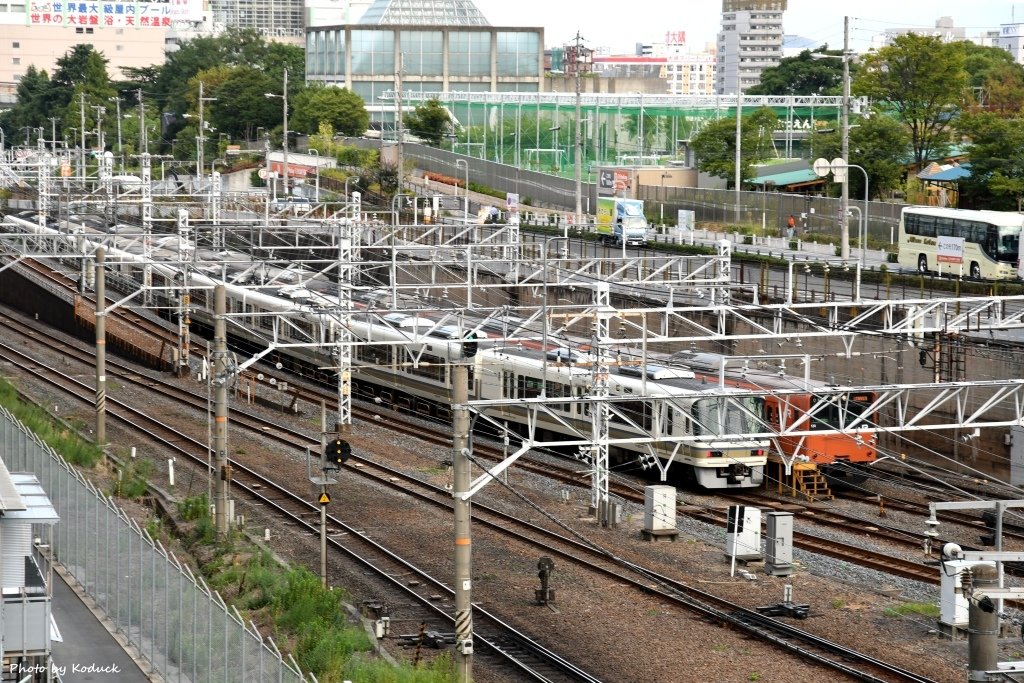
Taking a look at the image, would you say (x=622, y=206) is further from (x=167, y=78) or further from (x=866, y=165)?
(x=167, y=78)

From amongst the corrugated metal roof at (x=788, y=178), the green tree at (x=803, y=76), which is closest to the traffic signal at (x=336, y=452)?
the corrugated metal roof at (x=788, y=178)

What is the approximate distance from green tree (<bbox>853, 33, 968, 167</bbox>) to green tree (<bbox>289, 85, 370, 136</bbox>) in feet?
107

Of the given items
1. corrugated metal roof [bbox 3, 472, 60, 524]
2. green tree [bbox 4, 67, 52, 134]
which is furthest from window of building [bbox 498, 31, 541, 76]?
corrugated metal roof [bbox 3, 472, 60, 524]

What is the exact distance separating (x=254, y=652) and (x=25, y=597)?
1903 millimetres

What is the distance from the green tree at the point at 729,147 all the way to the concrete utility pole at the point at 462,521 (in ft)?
134

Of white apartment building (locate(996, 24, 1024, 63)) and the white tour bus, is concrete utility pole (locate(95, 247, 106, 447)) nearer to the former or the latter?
the white tour bus

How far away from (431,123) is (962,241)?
35.0 m

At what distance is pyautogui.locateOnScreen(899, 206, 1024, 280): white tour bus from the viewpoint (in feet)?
116

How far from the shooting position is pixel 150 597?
14.9 meters

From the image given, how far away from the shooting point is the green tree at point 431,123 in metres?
67.6

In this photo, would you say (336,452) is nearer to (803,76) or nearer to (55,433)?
(55,433)

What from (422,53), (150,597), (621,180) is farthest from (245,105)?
(150,597)

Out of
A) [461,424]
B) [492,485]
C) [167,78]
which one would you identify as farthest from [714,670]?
[167,78]

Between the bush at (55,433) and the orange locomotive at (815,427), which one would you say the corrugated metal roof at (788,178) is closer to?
the orange locomotive at (815,427)
